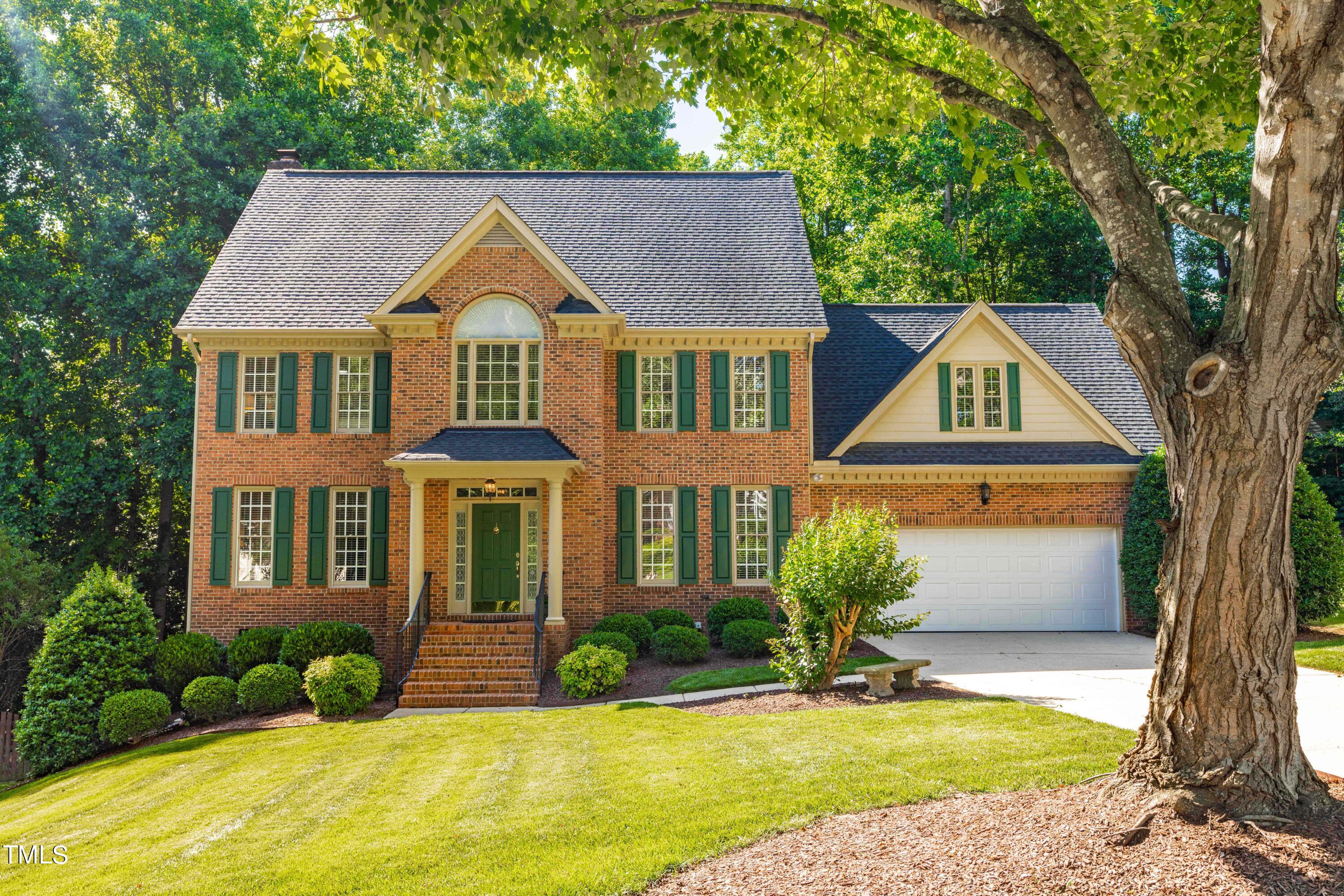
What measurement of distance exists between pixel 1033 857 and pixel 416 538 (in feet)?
37.6

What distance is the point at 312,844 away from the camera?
6.29 m

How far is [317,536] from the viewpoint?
52.0 feet

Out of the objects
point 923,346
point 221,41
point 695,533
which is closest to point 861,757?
point 695,533

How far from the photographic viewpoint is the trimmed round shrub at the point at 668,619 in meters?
15.0

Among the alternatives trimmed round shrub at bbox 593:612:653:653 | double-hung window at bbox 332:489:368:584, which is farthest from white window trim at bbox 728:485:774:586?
double-hung window at bbox 332:489:368:584

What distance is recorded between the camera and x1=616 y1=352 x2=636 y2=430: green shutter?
1636 centimetres

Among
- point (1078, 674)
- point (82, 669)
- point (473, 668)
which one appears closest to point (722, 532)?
point (473, 668)

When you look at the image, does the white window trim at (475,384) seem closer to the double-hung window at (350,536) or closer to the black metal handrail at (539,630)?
the double-hung window at (350,536)

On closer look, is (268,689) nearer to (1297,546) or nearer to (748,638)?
(748,638)

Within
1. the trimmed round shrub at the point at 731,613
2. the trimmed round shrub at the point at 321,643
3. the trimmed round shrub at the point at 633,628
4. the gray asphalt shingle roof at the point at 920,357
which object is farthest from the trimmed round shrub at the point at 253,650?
the gray asphalt shingle roof at the point at 920,357

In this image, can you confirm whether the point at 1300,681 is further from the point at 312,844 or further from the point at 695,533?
the point at 312,844

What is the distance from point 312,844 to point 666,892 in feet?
9.53

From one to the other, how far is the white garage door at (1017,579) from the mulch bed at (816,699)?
5.65 metres

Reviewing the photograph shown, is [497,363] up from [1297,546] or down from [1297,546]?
up
